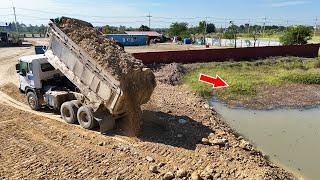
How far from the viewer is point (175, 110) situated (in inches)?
639

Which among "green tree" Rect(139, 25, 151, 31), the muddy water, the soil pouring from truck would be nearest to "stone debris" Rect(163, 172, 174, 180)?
the soil pouring from truck

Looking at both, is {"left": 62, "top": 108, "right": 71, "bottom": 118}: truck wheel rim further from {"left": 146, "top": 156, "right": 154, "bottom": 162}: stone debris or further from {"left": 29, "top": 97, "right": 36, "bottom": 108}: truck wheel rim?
{"left": 146, "top": 156, "right": 154, "bottom": 162}: stone debris

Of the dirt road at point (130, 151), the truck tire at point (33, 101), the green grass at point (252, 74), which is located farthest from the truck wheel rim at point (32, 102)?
the green grass at point (252, 74)

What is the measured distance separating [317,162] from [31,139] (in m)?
9.54

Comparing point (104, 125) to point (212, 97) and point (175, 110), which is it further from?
point (212, 97)

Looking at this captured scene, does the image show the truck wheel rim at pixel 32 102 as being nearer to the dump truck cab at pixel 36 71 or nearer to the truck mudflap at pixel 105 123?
the dump truck cab at pixel 36 71

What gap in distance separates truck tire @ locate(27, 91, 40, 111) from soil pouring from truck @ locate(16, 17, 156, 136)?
22cm

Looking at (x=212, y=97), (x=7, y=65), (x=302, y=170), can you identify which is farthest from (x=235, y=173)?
(x=7, y=65)

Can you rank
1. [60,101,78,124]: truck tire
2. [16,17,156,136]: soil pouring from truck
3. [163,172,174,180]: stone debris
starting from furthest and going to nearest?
[60,101,78,124]: truck tire
[16,17,156,136]: soil pouring from truck
[163,172,174,180]: stone debris

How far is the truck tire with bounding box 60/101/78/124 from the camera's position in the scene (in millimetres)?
13906

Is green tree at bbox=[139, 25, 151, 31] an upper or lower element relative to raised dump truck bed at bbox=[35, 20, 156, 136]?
upper

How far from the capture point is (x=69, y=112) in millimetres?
14117

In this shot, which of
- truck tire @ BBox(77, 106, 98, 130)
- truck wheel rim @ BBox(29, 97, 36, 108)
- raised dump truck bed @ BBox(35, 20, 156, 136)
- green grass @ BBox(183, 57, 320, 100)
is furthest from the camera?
green grass @ BBox(183, 57, 320, 100)
